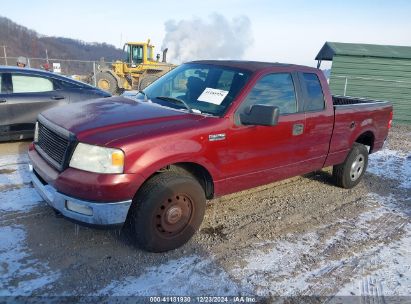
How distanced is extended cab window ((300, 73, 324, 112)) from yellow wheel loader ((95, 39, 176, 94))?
13.8 metres

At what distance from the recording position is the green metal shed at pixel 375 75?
1432cm

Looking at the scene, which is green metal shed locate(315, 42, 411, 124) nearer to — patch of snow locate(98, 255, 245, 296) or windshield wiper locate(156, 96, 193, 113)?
windshield wiper locate(156, 96, 193, 113)

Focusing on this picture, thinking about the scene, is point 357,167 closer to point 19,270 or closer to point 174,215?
point 174,215

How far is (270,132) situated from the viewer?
13.3 feet

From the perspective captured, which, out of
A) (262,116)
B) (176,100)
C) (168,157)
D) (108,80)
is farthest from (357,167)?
(108,80)

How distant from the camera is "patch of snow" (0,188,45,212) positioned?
414 centimetres

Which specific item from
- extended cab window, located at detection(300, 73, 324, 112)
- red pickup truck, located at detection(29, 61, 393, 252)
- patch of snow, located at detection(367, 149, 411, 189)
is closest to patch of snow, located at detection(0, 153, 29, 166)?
red pickup truck, located at detection(29, 61, 393, 252)

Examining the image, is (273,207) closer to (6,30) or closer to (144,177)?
(144,177)

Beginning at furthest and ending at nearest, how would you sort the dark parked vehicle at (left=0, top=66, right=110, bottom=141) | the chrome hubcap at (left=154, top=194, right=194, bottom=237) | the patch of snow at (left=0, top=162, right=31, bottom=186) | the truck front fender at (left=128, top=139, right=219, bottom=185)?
the dark parked vehicle at (left=0, top=66, right=110, bottom=141) < the patch of snow at (left=0, top=162, right=31, bottom=186) < the chrome hubcap at (left=154, top=194, right=194, bottom=237) < the truck front fender at (left=128, top=139, right=219, bottom=185)

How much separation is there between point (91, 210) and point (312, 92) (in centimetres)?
315

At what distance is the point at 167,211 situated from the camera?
337 cm

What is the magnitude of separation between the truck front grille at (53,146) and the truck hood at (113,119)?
4.5 inches

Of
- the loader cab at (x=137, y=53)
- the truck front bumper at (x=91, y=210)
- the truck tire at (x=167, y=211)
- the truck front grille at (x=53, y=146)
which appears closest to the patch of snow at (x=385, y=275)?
the truck tire at (x=167, y=211)

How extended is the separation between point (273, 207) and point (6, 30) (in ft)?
335
